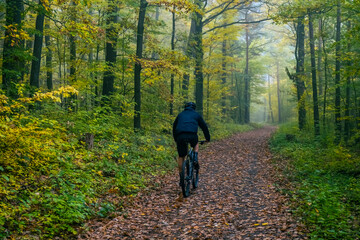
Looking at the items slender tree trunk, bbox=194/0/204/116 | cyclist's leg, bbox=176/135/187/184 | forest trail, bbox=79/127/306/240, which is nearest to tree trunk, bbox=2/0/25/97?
cyclist's leg, bbox=176/135/187/184

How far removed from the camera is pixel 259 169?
955cm

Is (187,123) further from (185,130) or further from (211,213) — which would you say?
(211,213)

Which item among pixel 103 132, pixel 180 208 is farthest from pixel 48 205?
pixel 103 132

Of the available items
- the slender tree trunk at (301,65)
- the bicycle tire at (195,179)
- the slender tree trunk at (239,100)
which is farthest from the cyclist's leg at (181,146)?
the slender tree trunk at (239,100)

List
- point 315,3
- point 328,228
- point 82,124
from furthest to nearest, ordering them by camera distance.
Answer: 1. point 315,3
2. point 82,124
3. point 328,228

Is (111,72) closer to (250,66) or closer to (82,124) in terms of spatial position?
(82,124)

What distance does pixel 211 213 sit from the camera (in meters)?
5.53

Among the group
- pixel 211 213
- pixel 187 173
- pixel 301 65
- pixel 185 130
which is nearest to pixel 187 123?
pixel 185 130

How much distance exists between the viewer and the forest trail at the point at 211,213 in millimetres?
4570

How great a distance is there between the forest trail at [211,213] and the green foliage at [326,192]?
37cm

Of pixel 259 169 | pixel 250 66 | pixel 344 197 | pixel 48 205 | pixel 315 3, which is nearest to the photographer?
pixel 48 205

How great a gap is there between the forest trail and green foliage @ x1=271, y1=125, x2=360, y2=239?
0.37 m

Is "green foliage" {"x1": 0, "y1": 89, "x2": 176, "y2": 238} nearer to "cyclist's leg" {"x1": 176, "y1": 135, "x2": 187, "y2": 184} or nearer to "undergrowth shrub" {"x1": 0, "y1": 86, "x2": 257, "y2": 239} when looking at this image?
"undergrowth shrub" {"x1": 0, "y1": 86, "x2": 257, "y2": 239}

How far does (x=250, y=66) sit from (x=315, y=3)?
68.1ft
